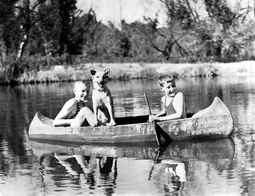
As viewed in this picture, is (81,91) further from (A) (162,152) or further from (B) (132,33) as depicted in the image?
(B) (132,33)

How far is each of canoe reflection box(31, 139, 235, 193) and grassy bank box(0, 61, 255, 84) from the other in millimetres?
25358

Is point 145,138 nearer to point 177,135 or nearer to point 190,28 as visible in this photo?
point 177,135

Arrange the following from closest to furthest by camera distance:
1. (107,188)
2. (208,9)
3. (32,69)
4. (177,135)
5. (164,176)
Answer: (107,188), (164,176), (177,135), (32,69), (208,9)

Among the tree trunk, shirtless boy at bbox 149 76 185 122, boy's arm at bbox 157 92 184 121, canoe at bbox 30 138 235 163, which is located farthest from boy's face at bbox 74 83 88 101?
the tree trunk

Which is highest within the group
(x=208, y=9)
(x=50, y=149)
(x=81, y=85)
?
(x=208, y=9)

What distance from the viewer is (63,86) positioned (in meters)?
40.3

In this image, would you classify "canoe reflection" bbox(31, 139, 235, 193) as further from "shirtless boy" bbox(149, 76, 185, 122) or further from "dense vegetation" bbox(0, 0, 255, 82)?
"dense vegetation" bbox(0, 0, 255, 82)

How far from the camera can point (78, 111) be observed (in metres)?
17.3

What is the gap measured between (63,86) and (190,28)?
1607 cm

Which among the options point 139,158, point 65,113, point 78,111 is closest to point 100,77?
point 78,111

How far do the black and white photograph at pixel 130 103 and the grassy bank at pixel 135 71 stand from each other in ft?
0.22

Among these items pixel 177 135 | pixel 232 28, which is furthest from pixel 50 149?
pixel 232 28

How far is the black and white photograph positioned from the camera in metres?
12.3

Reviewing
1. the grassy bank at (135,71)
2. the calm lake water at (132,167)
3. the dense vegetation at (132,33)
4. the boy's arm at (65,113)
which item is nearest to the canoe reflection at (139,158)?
the calm lake water at (132,167)
